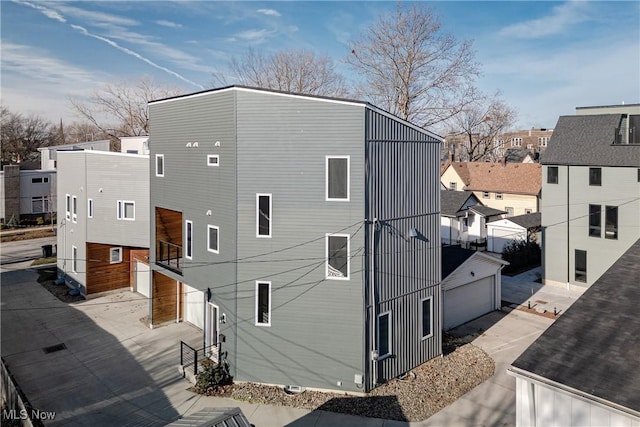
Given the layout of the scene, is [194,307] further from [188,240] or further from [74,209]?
[74,209]

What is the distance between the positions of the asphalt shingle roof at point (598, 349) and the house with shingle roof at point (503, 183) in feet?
89.5

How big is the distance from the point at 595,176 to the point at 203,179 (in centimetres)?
1906

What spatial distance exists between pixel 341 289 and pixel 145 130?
3894cm

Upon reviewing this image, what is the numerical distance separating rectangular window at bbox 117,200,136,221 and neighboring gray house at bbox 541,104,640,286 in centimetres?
2079

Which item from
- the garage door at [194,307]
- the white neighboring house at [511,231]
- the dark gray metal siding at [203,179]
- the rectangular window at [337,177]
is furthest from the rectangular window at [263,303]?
the white neighboring house at [511,231]

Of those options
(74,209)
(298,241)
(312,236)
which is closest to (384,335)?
(312,236)

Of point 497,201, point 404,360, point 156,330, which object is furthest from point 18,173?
point 497,201

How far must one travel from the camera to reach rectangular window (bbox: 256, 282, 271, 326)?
41.0ft

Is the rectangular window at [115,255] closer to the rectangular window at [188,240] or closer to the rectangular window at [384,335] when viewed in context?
the rectangular window at [188,240]

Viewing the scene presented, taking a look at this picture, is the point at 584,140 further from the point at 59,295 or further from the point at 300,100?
the point at 59,295

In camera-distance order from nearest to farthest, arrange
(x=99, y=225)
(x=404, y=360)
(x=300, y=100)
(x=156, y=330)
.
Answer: (x=300, y=100) → (x=404, y=360) → (x=156, y=330) → (x=99, y=225)

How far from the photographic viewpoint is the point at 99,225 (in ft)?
66.2

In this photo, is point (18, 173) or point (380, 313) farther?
point (18, 173)

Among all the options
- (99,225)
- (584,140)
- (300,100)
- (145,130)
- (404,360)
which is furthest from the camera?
(145,130)
